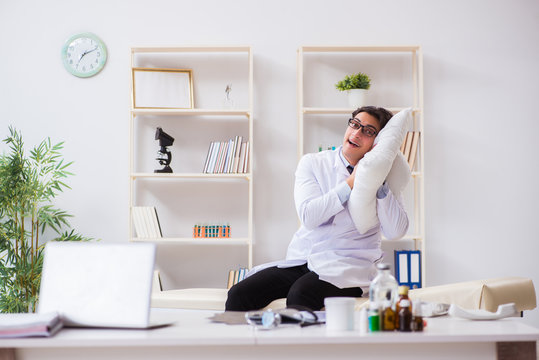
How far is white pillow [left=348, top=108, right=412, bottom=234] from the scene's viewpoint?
7.29 feet

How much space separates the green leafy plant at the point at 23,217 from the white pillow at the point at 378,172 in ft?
6.04

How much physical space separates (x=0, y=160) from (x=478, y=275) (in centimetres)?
295

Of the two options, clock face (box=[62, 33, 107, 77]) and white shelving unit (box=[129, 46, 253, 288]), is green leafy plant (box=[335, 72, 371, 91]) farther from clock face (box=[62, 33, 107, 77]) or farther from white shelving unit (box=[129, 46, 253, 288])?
clock face (box=[62, 33, 107, 77])

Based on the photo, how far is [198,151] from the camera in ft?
12.3

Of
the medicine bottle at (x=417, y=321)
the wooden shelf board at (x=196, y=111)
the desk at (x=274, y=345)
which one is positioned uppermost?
the wooden shelf board at (x=196, y=111)

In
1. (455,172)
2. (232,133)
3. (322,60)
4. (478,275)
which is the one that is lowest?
(478,275)

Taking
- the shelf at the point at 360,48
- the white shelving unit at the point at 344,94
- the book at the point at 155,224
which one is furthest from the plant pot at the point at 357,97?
the book at the point at 155,224

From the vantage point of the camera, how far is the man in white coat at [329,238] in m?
2.26

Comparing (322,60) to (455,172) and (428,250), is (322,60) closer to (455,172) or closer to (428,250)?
(455,172)

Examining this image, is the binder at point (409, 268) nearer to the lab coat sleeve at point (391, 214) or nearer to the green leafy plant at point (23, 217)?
the lab coat sleeve at point (391, 214)

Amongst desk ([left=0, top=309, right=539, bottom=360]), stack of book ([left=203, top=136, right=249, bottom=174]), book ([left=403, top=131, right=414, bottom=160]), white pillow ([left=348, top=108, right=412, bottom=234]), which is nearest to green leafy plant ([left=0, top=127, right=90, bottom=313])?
stack of book ([left=203, top=136, right=249, bottom=174])

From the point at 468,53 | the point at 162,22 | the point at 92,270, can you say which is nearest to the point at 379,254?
the point at 92,270

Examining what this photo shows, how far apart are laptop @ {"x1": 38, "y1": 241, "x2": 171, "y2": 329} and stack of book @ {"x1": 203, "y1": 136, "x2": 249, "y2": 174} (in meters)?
2.20

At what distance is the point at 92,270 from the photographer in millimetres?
1347
